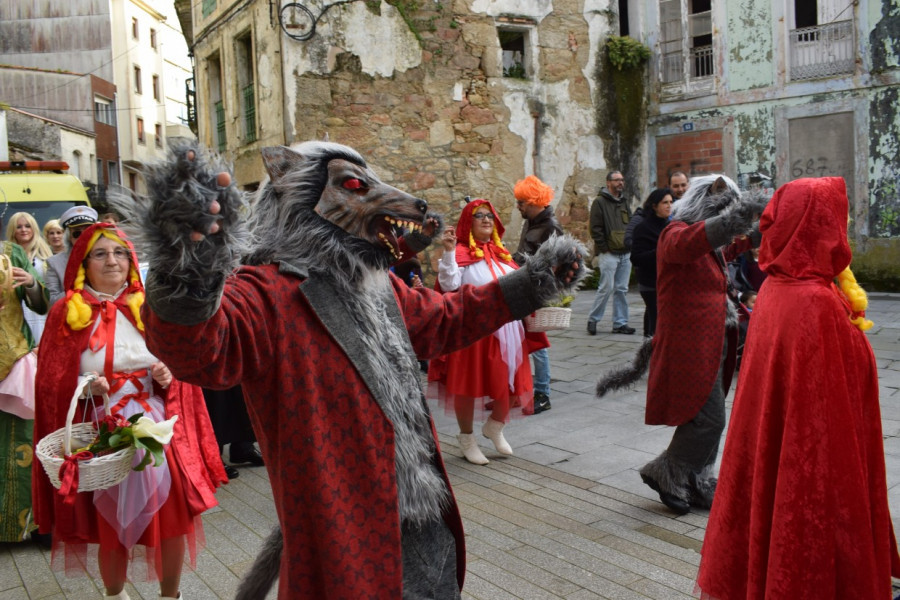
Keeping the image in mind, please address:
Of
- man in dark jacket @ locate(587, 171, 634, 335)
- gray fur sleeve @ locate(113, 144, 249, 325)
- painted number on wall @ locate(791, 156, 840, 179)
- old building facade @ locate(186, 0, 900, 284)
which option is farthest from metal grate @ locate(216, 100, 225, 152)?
gray fur sleeve @ locate(113, 144, 249, 325)

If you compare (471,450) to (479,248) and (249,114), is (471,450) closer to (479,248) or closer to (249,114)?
(479,248)

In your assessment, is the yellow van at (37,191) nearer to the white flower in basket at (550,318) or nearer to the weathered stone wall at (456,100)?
the weathered stone wall at (456,100)

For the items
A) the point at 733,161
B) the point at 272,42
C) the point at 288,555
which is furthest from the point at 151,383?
the point at 733,161

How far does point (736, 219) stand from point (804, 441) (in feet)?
4.36

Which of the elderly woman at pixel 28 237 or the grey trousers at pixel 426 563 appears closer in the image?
the grey trousers at pixel 426 563

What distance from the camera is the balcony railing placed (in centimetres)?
1493

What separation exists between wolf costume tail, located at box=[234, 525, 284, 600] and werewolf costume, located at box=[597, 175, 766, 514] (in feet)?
8.61

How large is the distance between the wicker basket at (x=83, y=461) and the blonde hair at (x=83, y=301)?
1.00 feet

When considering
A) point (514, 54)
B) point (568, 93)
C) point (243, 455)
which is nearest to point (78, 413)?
point (243, 455)

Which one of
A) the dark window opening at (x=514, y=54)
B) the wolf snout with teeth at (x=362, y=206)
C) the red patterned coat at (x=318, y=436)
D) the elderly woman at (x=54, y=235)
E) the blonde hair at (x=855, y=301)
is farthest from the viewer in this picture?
the dark window opening at (x=514, y=54)

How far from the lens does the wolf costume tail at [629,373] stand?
517cm

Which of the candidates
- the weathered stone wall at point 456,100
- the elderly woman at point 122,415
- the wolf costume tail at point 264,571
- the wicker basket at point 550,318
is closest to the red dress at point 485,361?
the wicker basket at point 550,318

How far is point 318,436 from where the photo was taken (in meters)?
2.21

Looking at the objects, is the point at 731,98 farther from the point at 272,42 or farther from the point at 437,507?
the point at 437,507
